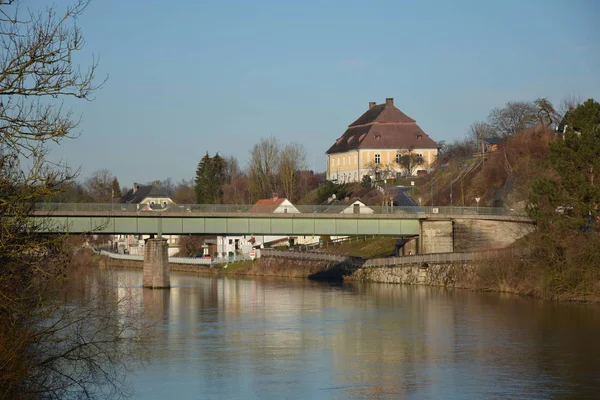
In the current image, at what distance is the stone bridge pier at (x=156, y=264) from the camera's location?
70250 mm

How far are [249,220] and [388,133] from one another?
62644mm

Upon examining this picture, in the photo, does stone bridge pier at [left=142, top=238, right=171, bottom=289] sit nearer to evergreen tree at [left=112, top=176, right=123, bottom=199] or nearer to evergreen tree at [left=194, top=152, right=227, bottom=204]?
evergreen tree at [left=194, top=152, right=227, bottom=204]

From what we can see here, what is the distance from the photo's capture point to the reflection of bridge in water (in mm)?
67750

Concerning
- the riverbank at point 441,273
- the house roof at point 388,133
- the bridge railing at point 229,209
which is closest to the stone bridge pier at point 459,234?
the bridge railing at point 229,209

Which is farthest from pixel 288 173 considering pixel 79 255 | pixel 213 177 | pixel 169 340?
pixel 169 340

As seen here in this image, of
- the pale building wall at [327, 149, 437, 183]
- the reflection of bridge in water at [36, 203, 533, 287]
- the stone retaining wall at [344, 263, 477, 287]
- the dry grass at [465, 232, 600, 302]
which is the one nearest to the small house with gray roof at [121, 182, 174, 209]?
the pale building wall at [327, 149, 437, 183]

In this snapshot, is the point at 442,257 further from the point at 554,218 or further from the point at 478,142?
the point at 478,142

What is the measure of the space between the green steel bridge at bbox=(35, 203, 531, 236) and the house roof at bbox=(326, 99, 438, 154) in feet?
180

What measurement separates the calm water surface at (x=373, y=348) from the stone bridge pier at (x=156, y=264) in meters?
8.72

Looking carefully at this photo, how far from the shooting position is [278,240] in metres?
106

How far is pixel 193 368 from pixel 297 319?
15.4 m

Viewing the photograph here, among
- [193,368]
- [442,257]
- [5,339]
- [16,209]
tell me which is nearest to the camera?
[16,209]

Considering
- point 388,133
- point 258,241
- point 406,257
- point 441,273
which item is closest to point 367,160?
point 388,133

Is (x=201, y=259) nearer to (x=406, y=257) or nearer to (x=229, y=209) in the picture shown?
(x=229, y=209)
